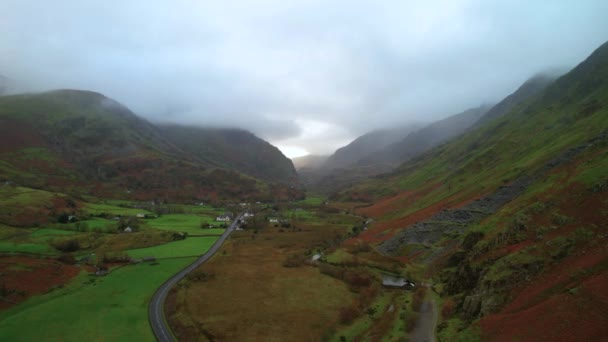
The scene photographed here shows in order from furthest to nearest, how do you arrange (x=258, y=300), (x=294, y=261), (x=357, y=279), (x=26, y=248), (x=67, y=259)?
(x=294, y=261), (x=26, y=248), (x=67, y=259), (x=357, y=279), (x=258, y=300)

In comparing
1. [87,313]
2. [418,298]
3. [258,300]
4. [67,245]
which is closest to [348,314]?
[418,298]

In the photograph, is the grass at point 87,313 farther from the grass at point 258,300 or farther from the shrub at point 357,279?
the shrub at point 357,279

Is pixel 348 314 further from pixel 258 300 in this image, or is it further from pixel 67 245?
pixel 67 245

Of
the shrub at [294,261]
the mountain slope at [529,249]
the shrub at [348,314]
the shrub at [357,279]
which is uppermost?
the mountain slope at [529,249]

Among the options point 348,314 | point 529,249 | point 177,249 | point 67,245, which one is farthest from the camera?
point 177,249

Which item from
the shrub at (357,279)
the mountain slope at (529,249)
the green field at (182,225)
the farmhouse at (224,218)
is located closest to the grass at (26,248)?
the green field at (182,225)

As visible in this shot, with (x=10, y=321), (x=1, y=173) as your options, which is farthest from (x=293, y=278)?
(x=1, y=173)

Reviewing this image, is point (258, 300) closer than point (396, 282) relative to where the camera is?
Yes

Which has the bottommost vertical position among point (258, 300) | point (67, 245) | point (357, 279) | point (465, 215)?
point (357, 279)
